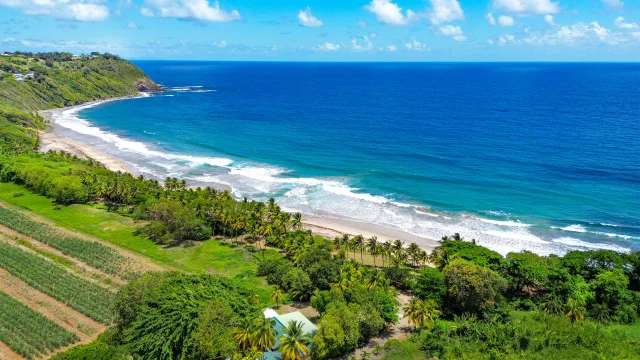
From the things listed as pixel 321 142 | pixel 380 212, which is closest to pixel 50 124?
pixel 321 142

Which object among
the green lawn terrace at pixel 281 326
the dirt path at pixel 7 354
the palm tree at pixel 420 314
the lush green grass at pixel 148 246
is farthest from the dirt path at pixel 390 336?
the dirt path at pixel 7 354

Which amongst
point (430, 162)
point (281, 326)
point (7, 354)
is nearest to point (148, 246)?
point (7, 354)

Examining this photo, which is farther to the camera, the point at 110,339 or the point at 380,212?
the point at 380,212

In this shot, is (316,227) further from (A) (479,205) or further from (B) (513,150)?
(B) (513,150)

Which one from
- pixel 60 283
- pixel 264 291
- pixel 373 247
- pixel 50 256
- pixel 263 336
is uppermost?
pixel 373 247

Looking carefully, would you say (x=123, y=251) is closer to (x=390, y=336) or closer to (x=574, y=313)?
(x=390, y=336)

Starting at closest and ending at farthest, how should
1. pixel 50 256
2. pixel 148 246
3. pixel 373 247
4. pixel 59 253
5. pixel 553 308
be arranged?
pixel 553 308 < pixel 373 247 < pixel 50 256 < pixel 59 253 < pixel 148 246
